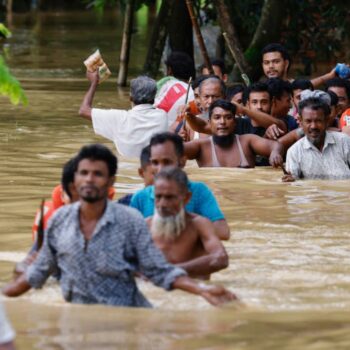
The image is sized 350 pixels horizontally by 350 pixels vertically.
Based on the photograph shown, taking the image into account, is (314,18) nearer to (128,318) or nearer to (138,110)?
(138,110)

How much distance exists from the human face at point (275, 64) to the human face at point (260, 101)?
1337 mm

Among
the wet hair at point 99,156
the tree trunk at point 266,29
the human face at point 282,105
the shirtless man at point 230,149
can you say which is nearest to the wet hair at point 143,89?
the shirtless man at point 230,149

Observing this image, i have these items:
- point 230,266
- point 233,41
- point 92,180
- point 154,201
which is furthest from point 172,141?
point 233,41

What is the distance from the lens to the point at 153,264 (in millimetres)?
7273

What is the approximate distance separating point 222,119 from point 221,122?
0.03 metres

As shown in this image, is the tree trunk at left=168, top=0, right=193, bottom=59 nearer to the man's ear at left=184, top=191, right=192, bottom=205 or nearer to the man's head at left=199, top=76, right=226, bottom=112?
the man's head at left=199, top=76, right=226, bottom=112

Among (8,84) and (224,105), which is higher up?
(8,84)

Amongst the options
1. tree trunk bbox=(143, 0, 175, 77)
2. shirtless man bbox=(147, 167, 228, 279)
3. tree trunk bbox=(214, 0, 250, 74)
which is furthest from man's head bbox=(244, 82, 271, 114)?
tree trunk bbox=(143, 0, 175, 77)

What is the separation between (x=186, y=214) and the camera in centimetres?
843

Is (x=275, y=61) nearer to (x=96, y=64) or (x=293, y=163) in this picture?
(x=293, y=163)

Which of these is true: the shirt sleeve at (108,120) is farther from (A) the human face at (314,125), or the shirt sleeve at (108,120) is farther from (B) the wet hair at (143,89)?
(A) the human face at (314,125)

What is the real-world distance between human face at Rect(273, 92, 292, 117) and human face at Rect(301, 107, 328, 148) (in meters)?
1.20

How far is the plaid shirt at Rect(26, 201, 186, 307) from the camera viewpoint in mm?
7309

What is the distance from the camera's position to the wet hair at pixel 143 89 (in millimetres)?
12156
